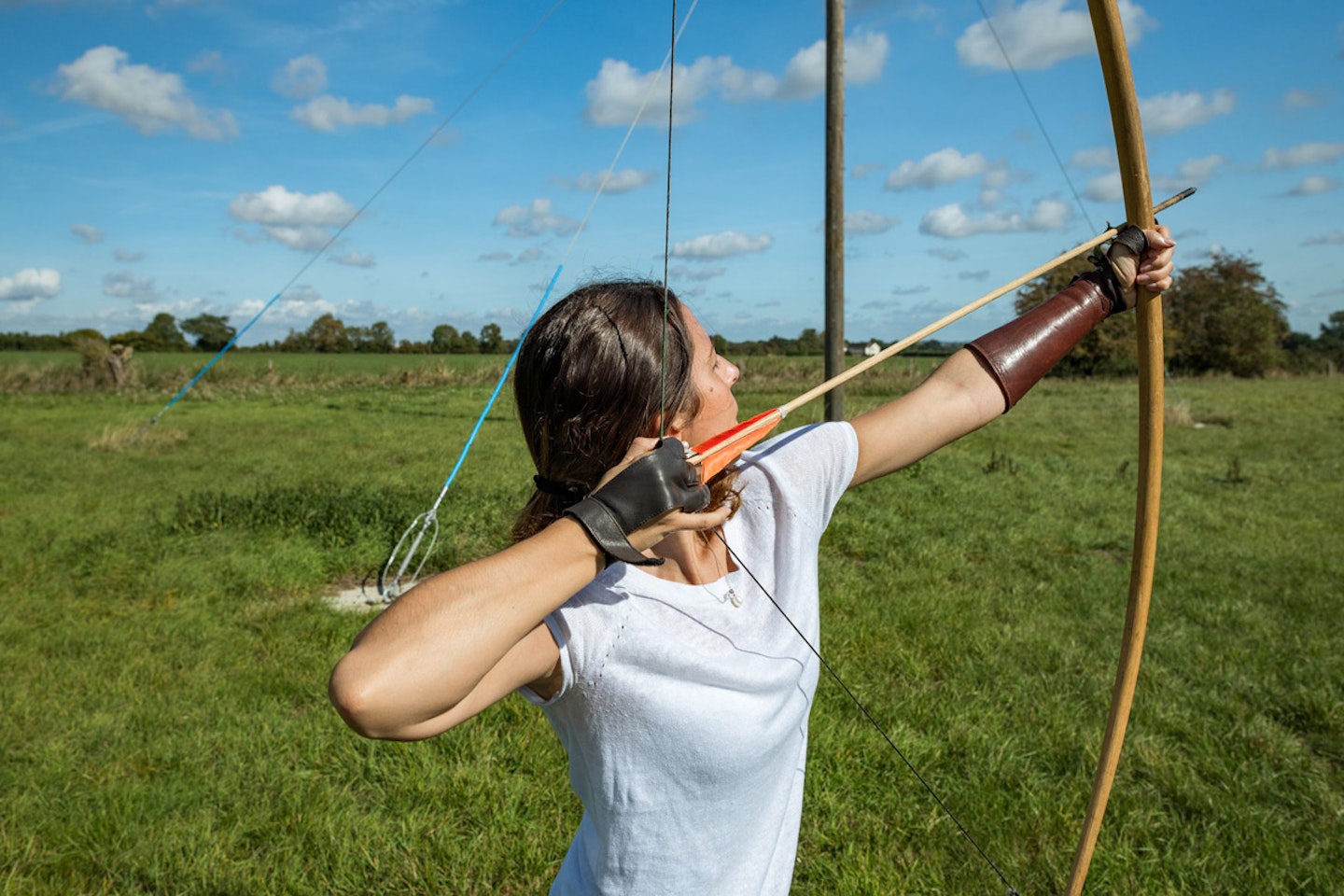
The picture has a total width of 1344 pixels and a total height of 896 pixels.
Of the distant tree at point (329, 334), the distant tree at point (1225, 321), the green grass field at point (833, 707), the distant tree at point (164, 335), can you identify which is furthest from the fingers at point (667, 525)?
the distant tree at point (164, 335)

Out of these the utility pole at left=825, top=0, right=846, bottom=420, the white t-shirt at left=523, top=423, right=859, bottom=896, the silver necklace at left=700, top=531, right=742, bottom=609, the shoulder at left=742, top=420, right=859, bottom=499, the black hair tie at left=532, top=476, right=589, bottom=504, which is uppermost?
the utility pole at left=825, top=0, right=846, bottom=420

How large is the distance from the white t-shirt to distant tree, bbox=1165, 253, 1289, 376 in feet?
127

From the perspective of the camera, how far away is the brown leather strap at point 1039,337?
184cm

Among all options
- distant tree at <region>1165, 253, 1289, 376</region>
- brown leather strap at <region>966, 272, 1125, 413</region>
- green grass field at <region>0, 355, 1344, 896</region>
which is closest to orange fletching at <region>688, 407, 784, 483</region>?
brown leather strap at <region>966, 272, 1125, 413</region>

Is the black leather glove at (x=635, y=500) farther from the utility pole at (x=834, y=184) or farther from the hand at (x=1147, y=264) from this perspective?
→ the utility pole at (x=834, y=184)

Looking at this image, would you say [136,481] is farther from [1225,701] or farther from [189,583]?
[1225,701]

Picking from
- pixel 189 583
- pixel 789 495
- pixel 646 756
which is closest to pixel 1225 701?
pixel 789 495

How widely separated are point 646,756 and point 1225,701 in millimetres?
3996

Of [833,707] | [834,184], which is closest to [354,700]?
[833,707]

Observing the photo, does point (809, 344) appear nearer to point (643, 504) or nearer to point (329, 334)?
point (643, 504)

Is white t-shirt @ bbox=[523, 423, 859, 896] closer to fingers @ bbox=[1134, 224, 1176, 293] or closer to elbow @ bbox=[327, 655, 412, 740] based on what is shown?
elbow @ bbox=[327, 655, 412, 740]

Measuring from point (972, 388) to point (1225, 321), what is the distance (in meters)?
40.5

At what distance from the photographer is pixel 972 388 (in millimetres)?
1829

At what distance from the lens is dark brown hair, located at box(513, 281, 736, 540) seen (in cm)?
139
